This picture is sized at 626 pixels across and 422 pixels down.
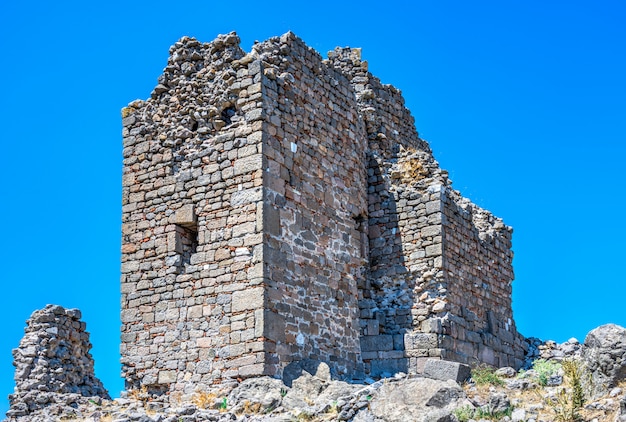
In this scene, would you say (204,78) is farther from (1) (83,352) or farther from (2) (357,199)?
(1) (83,352)

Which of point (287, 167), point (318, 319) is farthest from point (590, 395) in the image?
point (287, 167)

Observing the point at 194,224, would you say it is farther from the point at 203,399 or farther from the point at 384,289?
the point at 384,289

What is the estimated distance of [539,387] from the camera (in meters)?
12.4

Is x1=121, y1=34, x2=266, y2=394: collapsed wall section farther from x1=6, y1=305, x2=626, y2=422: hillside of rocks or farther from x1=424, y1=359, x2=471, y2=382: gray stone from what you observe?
x1=424, y1=359, x2=471, y2=382: gray stone

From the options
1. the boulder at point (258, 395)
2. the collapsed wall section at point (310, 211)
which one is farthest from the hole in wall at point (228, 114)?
the boulder at point (258, 395)

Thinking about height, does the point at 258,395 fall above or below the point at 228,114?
below

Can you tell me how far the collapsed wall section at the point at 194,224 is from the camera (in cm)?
1406

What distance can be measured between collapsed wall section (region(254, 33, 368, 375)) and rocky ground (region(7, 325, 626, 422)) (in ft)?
2.76

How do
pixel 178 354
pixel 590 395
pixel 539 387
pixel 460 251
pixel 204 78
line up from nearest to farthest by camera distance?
1. pixel 590 395
2. pixel 539 387
3. pixel 178 354
4. pixel 204 78
5. pixel 460 251

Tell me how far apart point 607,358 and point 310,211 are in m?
5.46

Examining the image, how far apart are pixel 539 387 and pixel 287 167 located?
198 inches

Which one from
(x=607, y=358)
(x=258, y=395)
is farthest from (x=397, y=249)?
(x=607, y=358)

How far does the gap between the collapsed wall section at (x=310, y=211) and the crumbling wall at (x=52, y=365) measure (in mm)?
3398

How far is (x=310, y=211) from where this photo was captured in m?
15.2
